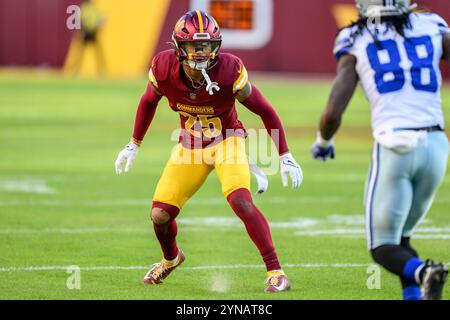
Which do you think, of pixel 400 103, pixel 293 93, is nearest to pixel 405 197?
pixel 400 103

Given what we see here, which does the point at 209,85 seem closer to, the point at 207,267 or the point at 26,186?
the point at 207,267

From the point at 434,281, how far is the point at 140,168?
28.3ft

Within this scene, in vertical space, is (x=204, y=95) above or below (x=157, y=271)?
above

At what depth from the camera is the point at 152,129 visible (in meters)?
18.1

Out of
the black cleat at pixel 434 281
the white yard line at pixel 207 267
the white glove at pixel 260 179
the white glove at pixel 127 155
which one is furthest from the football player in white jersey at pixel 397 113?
the white yard line at pixel 207 267

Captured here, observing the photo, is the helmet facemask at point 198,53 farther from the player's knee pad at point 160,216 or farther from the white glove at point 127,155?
the player's knee pad at point 160,216

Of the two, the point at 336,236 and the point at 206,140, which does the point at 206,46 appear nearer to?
the point at 206,140

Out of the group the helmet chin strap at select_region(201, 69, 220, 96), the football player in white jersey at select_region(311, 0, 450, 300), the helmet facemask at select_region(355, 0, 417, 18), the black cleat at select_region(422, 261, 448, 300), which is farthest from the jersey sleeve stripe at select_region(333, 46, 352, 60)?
the helmet chin strap at select_region(201, 69, 220, 96)

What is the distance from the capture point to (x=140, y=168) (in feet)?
44.2

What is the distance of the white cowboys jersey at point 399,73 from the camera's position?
17.8 feet

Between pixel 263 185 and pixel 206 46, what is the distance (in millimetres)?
1014

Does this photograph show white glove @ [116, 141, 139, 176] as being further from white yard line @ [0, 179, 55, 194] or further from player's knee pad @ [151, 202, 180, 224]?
white yard line @ [0, 179, 55, 194]

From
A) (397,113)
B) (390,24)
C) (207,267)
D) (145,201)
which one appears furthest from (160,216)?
(145,201)

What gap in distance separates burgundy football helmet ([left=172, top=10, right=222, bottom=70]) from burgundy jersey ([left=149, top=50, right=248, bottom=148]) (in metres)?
0.10
